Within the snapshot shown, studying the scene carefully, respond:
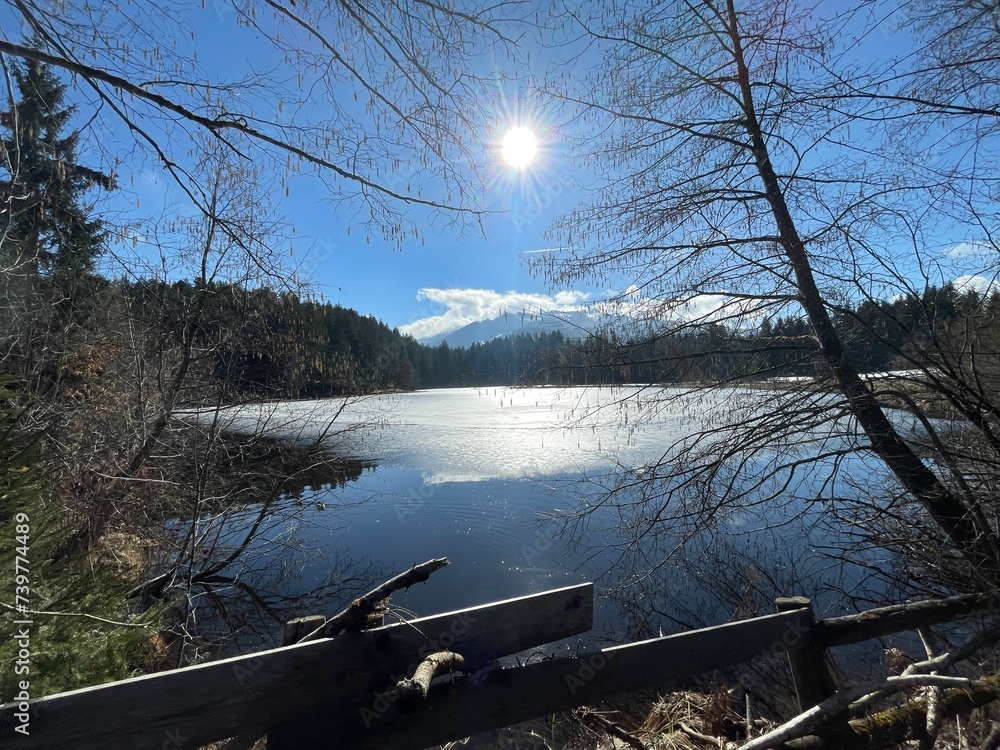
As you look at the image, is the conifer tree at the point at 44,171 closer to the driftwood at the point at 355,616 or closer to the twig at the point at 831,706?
the driftwood at the point at 355,616

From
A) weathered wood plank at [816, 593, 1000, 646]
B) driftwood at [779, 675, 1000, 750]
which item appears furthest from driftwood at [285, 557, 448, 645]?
weathered wood plank at [816, 593, 1000, 646]

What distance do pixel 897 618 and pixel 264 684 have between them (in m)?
3.01

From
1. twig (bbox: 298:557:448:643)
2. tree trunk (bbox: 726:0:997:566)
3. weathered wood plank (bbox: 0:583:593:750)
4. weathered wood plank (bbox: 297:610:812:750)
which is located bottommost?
weathered wood plank (bbox: 297:610:812:750)

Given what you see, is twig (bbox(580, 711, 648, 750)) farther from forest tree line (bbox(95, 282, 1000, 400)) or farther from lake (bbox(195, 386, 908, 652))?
forest tree line (bbox(95, 282, 1000, 400))

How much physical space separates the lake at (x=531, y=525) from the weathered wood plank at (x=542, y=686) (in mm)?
1171

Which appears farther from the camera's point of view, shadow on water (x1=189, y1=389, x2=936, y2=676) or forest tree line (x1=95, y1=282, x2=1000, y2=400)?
shadow on water (x1=189, y1=389, x2=936, y2=676)

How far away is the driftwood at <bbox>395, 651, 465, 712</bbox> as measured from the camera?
126 centimetres

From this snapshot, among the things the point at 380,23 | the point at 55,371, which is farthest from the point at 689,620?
the point at 55,371

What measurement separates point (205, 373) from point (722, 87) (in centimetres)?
587

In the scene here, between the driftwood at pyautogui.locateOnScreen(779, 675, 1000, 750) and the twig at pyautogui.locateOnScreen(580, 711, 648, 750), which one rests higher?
the driftwood at pyautogui.locateOnScreen(779, 675, 1000, 750)

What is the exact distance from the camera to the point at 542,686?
1.71m

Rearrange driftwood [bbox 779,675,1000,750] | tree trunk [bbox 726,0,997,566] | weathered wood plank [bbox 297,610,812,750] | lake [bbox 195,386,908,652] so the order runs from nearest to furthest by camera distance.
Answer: weathered wood plank [bbox 297,610,812,750] < driftwood [bbox 779,675,1000,750] < tree trunk [bbox 726,0,997,566] < lake [bbox 195,386,908,652]

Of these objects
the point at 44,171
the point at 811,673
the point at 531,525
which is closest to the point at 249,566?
the point at 531,525

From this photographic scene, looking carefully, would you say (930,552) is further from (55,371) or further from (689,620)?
(55,371)
